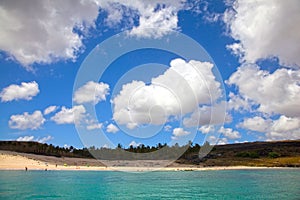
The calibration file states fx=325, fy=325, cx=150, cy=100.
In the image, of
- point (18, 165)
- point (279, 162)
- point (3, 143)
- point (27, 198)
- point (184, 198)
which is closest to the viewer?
point (27, 198)

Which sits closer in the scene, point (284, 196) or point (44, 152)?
point (284, 196)

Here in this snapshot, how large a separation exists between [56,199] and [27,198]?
12.6ft

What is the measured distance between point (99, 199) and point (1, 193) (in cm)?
1499

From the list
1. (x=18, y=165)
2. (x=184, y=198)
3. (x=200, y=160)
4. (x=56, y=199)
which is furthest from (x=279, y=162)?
(x=56, y=199)

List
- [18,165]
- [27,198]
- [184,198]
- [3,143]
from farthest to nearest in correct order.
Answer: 1. [3,143]
2. [18,165]
3. [184,198]
4. [27,198]

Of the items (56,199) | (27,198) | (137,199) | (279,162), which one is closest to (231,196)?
(137,199)

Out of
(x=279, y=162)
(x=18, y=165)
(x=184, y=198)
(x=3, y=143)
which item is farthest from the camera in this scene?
(x=3, y=143)

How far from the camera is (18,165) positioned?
428 ft

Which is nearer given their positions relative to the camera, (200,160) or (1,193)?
(1,193)

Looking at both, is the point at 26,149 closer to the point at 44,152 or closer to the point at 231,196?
the point at 44,152

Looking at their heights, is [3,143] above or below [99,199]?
above

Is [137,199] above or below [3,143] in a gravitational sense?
below

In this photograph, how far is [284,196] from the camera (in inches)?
1964

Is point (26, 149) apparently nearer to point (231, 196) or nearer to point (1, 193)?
point (1, 193)
